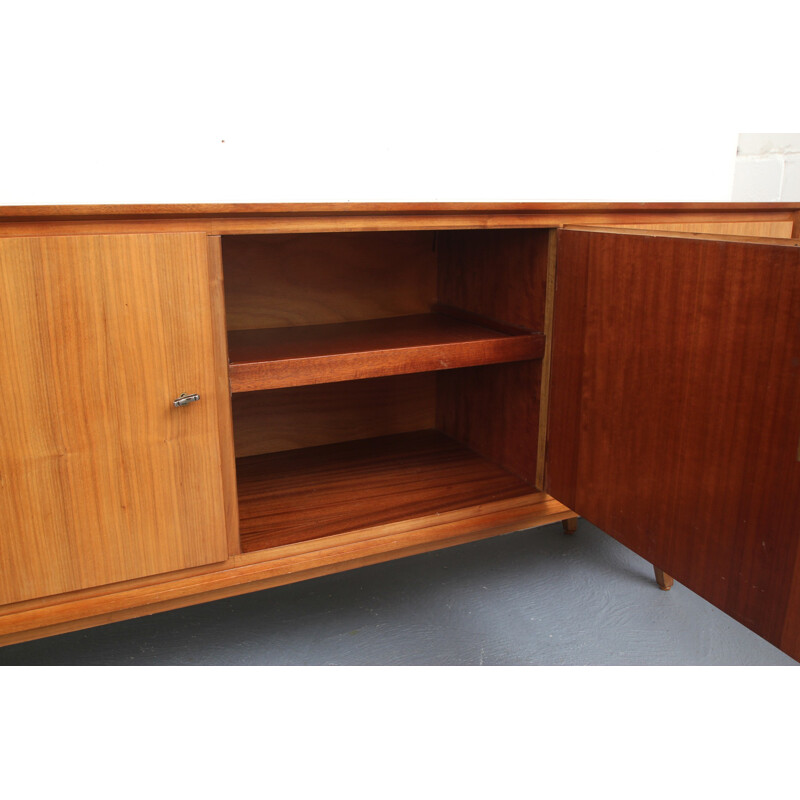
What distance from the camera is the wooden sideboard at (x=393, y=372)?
0.74 m

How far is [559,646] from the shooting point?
1.12 metres

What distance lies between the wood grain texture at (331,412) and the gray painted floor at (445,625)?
0.27 metres

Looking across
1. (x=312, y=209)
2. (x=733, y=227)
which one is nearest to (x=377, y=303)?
(x=312, y=209)

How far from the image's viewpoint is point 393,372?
1.04 meters

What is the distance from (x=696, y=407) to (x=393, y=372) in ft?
1.35

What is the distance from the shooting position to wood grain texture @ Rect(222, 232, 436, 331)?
131 cm

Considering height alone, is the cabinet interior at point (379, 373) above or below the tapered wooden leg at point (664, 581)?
above

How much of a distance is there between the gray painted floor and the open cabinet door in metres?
0.28

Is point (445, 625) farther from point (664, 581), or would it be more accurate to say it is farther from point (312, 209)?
point (312, 209)

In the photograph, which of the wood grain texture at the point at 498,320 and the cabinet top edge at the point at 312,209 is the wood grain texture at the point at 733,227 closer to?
the cabinet top edge at the point at 312,209
